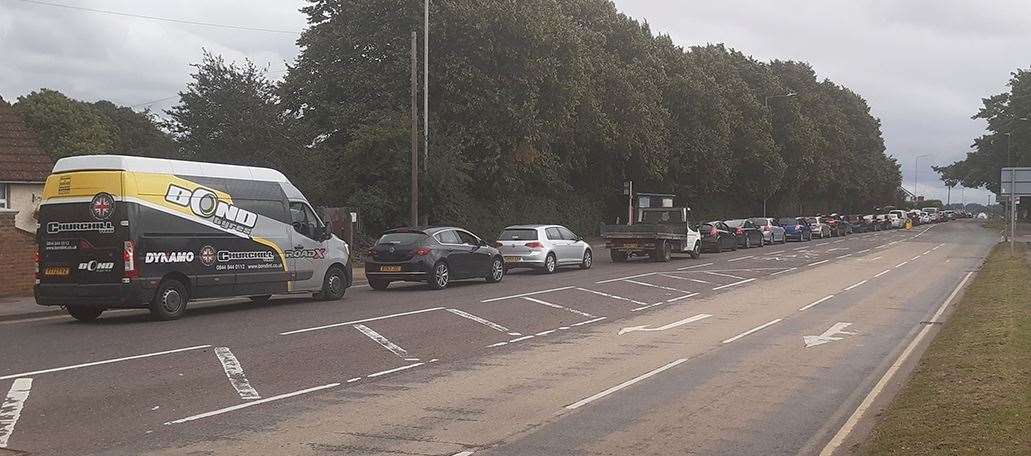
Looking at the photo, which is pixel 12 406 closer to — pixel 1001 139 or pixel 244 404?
pixel 244 404

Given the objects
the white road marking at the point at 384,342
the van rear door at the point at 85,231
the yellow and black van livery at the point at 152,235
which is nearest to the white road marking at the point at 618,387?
the white road marking at the point at 384,342

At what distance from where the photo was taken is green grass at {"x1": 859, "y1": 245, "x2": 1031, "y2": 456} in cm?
699

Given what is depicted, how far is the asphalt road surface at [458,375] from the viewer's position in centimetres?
755

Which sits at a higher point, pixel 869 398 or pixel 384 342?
pixel 384 342

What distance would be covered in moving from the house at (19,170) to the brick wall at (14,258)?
Result: 290 inches

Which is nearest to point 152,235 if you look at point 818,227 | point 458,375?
point 458,375

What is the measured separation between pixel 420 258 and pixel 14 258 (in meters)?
8.79

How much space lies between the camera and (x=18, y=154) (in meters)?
27.4

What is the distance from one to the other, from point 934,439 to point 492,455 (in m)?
3.45

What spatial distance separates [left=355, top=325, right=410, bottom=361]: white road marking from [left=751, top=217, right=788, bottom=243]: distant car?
37.7 meters

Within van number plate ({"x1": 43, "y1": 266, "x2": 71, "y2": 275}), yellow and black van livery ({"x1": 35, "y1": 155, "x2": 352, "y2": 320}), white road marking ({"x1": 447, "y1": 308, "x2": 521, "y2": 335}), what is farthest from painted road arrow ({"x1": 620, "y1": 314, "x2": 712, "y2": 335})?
van number plate ({"x1": 43, "y1": 266, "x2": 71, "y2": 275})

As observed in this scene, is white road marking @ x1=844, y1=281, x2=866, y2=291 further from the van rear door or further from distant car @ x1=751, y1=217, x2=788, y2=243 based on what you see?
distant car @ x1=751, y1=217, x2=788, y2=243

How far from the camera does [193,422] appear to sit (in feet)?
26.0

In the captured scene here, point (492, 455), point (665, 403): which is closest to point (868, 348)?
point (665, 403)
